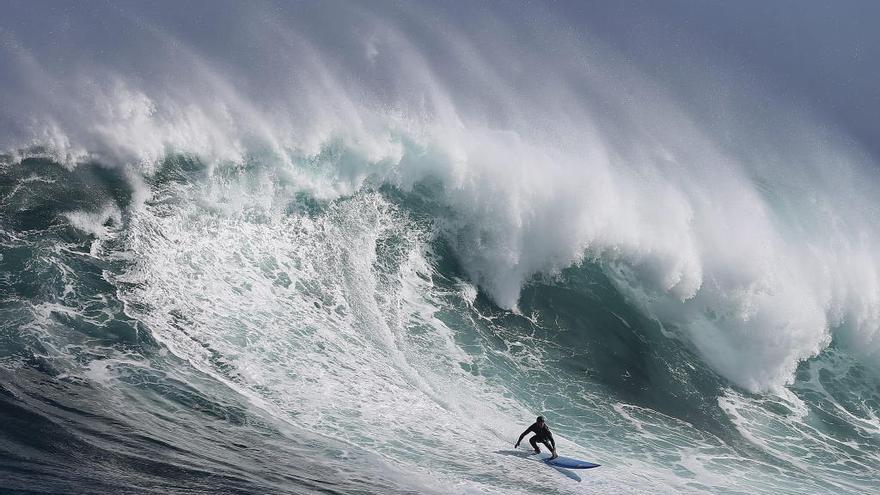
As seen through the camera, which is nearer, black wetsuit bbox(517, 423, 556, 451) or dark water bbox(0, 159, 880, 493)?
dark water bbox(0, 159, 880, 493)

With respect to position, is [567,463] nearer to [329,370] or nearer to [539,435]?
[539,435]

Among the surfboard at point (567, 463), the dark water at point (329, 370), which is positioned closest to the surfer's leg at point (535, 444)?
the surfboard at point (567, 463)

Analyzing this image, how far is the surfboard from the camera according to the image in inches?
400

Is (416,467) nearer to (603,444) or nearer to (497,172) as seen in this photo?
(603,444)

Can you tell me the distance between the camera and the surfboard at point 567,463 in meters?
10.2

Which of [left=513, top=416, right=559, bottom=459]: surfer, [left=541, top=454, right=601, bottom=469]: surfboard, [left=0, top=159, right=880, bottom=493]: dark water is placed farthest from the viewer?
[left=513, top=416, right=559, bottom=459]: surfer

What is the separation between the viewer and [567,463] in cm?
1022

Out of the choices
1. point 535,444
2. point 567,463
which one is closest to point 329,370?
point 535,444

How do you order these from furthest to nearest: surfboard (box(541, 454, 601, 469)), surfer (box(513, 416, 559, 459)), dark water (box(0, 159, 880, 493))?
1. surfer (box(513, 416, 559, 459))
2. surfboard (box(541, 454, 601, 469))
3. dark water (box(0, 159, 880, 493))

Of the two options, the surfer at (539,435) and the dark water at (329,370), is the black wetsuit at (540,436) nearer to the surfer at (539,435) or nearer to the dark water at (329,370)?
the surfer at (539,435)

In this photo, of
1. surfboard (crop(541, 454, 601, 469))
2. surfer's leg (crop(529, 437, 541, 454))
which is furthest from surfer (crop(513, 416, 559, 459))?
surfboard (crop(541, 454, 601, 469))

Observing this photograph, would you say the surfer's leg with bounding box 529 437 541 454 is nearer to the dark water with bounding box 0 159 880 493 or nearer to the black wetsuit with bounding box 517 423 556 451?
the black wetsuit with bounding box 517 423 556 451

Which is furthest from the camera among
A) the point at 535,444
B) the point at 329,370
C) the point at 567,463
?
the point at 329,370

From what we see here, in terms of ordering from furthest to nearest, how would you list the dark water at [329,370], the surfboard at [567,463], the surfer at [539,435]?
the surfer at [539,435], the surfboard at [567,463], the dark water at [329,370]
